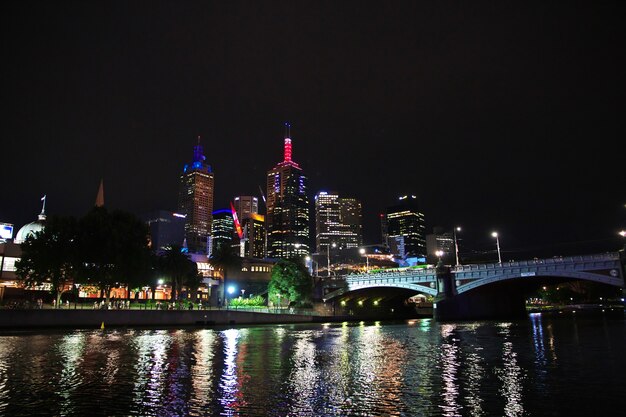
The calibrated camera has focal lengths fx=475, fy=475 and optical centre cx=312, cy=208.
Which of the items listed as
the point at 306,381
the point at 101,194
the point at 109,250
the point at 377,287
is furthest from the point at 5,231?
the point at 306,381

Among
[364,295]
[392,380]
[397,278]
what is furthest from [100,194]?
[392,380]

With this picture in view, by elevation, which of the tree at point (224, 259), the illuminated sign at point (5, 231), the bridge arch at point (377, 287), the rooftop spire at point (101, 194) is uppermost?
the rooftop spire at point (101, 194)

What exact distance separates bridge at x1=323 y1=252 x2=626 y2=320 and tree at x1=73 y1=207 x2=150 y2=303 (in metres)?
54.3

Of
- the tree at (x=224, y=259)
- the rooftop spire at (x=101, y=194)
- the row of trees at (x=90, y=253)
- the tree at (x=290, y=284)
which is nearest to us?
the row of trees at (x=90, y=253)

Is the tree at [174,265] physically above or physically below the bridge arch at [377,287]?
above

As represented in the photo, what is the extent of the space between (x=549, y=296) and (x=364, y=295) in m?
113

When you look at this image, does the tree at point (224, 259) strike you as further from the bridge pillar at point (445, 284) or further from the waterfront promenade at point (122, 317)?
the bridge pillar at point (445, 284)

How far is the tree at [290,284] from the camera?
341 feet

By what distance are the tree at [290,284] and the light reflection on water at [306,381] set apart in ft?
224

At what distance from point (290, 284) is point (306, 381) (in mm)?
83038

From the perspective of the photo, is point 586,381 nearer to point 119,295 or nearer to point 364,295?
point 364,295

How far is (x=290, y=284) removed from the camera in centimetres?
10381

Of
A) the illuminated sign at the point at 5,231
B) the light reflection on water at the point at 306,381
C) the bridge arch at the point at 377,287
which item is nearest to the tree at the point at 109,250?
the light reflection on water at the point at 306,381

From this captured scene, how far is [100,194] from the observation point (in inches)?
Answer: 5758
